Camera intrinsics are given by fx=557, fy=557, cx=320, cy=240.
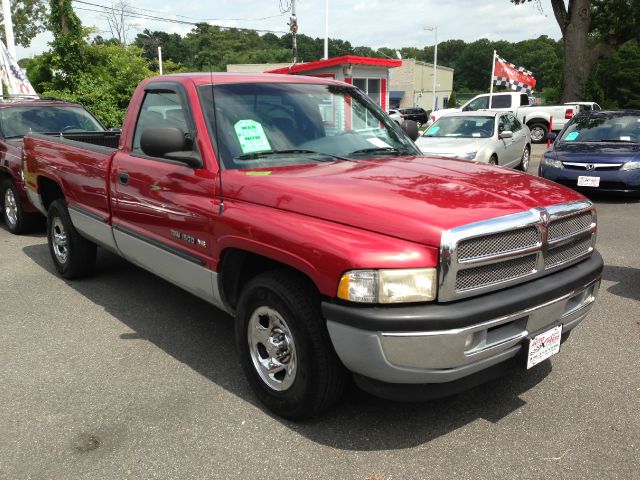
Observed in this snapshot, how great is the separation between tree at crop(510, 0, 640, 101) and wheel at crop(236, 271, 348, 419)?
2196cm

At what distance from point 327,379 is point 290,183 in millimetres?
1023

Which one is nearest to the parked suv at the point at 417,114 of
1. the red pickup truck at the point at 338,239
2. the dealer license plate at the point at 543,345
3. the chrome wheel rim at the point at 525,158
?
the chrome wheel rim at the point at 525,158

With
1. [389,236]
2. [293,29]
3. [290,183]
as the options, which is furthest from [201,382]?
[293,29]

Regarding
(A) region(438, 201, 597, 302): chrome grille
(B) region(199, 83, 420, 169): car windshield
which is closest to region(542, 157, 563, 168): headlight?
(B) region(199, 83, 420, 169): car windshield

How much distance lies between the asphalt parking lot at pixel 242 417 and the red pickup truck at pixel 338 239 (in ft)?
1.04

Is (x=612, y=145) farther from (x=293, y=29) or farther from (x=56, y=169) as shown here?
(x=293, y=29)

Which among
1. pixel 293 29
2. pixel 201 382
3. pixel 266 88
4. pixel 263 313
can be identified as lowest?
pixel 201 382

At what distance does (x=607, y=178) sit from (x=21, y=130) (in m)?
8.88

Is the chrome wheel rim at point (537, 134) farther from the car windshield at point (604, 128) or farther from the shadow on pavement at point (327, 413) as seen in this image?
the shadow on pavement at point (327, 413)

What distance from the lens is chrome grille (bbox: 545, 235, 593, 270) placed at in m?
2.85

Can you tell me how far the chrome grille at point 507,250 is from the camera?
2.43m

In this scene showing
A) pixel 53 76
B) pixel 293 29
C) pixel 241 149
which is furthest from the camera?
pixel 293 29

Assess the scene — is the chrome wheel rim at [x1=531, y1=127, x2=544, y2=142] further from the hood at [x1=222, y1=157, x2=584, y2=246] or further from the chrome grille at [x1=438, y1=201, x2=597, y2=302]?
the chrome grille at [x1=438, y1=201, x2=597, y2=302]

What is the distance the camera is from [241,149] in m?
3.36
